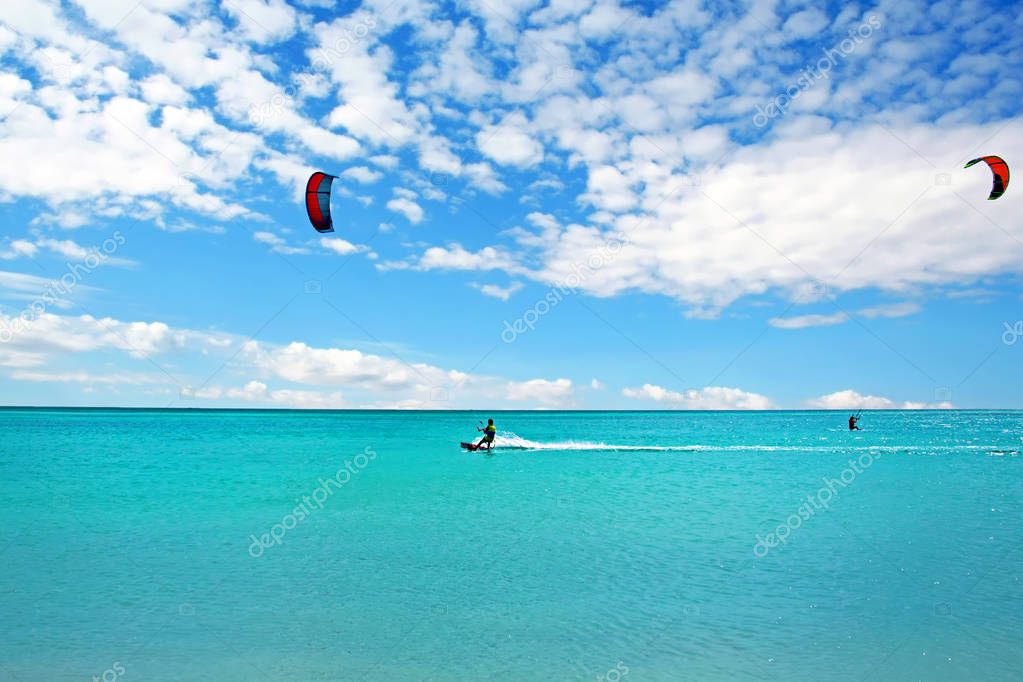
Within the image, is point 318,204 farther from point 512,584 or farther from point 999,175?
point 999,175

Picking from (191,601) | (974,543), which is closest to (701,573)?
(974,543)

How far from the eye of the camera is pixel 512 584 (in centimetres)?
1054

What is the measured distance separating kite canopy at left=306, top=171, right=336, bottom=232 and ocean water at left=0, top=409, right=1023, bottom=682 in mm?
8271

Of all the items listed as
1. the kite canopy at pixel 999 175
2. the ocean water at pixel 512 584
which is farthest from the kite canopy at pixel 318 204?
the kite canopy at pixel 999 175

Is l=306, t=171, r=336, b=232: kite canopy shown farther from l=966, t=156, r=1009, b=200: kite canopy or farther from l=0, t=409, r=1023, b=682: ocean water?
l=966, t=156, r=1009, b=200: kite canopy

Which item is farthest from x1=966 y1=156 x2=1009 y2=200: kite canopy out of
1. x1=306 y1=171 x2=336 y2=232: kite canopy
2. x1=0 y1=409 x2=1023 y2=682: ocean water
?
x1=306 y1=171 x2=336 y2=232: kite canopy

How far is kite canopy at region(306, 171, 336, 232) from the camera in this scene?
1955 centimetres

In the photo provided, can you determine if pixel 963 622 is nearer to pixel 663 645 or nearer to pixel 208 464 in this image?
pixel 663 645

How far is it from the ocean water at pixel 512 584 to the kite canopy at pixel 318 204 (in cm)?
827

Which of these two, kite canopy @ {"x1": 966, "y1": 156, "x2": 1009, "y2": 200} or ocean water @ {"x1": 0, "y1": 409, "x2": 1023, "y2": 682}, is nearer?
ocean water @ {"x1": 0, "y1": 409, "x2": 1023, "y2": 682}

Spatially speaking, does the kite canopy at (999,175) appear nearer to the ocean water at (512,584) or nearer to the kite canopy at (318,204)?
the ocean water at (512,584)

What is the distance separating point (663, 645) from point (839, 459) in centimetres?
3285

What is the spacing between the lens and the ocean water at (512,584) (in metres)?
7.66

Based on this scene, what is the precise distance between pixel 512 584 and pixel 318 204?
1334 cm
